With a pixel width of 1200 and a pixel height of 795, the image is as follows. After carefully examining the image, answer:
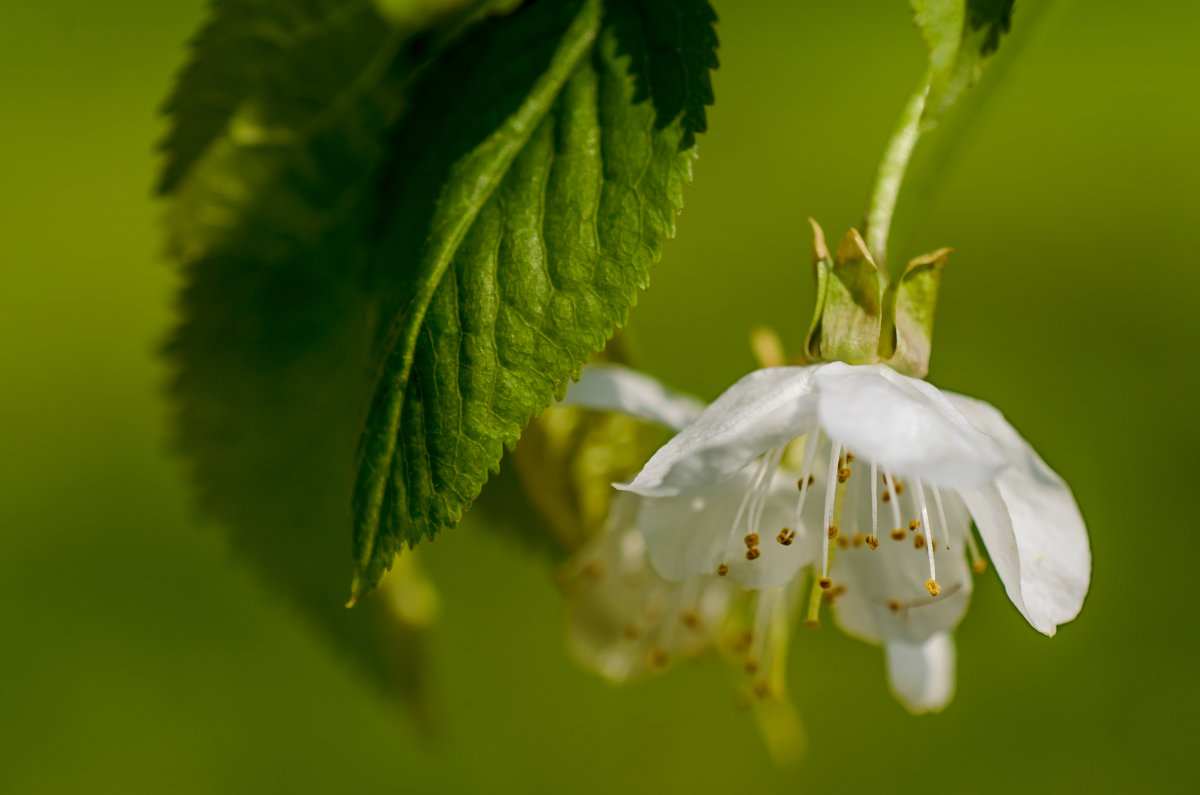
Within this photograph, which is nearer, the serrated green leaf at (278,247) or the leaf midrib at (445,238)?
the leaf midrib at (445,238)

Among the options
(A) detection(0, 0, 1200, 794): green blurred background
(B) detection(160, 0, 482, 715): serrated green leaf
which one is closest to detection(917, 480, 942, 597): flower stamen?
(B) detection(160, 0, 482, 715): serrated green leaf

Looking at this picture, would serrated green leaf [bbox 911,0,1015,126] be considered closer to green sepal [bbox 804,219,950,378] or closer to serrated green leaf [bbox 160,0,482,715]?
green sepal [bbox 804,219,950,378]

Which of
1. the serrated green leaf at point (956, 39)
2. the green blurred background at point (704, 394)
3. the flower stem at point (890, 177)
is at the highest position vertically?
the serrated green leaf at point (956, 39)

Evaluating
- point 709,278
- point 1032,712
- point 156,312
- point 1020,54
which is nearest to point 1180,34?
point 709,278

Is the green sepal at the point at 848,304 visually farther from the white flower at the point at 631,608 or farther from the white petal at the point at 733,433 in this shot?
the white flower at the point at 631,608

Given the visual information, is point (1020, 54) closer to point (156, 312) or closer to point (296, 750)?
point (296, 750)

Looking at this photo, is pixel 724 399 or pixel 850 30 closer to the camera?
pixel 724 399

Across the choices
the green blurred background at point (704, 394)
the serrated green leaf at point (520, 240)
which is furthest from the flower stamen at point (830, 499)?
the green blurred background at point (704, 394)
